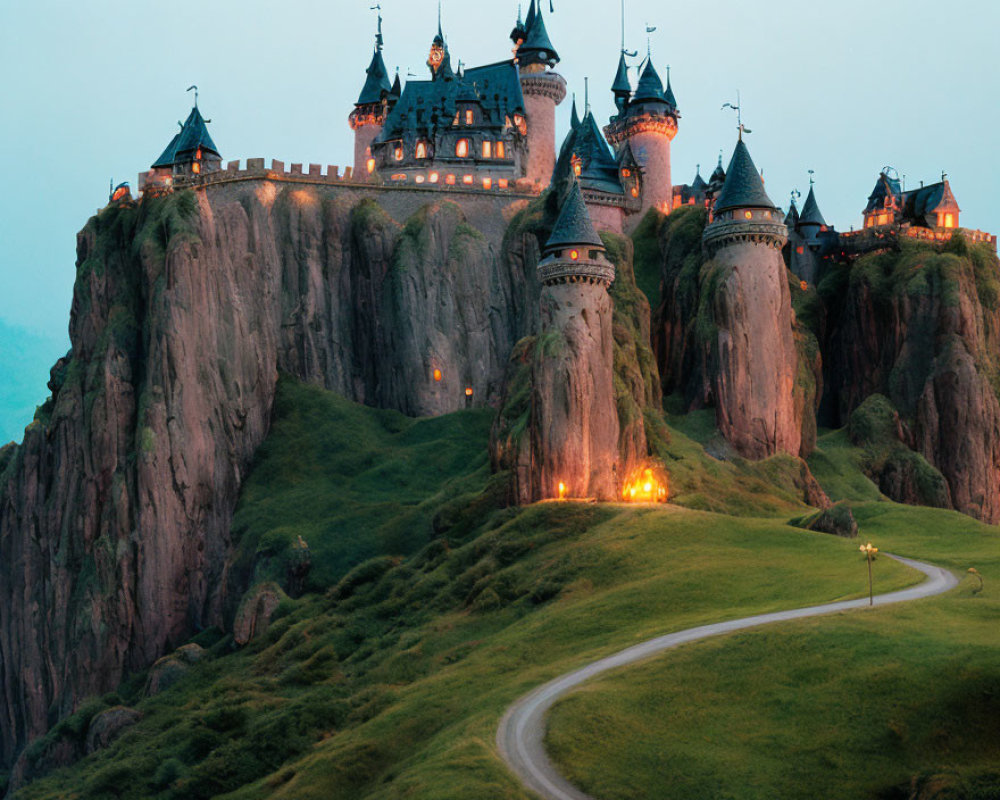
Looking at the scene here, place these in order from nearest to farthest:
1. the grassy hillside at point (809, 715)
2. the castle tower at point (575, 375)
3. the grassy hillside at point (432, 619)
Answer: the grassy hillside at point (809, 715)
the grassy hillside at point (432, 619)
the castle tower at point (575, 375)

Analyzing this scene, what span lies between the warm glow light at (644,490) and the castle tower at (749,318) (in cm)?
1979

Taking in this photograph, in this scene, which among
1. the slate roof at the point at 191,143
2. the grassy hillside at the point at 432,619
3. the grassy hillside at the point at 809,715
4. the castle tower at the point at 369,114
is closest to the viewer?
the grassy hillside at the point at 809,715

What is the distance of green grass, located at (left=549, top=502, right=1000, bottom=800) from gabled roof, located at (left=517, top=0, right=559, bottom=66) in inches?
4354

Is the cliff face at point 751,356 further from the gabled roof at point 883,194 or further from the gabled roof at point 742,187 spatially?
the gabled roof at point 883,194

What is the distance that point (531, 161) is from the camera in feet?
492

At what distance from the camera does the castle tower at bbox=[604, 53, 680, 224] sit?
149375mm

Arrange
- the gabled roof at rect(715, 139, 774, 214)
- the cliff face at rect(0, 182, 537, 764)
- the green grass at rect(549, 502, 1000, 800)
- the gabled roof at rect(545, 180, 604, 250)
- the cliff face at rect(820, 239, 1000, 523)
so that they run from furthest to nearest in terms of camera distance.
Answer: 1. the cliff face at rect(820, 239, 1000, 523)
2. the cliff face at rect(0, 182, 537, 764)
3. the gabled roof at rect(715, 139, 774, 214)
4. the gabled roof at rect(545, 180, 604, 250)
5. the green grass at rect(549, 502, 1000, 800)

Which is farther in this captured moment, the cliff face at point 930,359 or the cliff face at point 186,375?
the cliff face at point 930,359

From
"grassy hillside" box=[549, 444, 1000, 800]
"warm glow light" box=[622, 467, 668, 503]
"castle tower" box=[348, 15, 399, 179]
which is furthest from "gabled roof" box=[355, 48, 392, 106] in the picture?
"grassy hillside" box=[549, 444, 1000, 800]

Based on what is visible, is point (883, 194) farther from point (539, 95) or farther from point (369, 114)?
point (369, 114)

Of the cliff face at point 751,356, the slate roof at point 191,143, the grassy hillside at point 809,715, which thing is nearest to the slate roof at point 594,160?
the cliff face at point 751,356

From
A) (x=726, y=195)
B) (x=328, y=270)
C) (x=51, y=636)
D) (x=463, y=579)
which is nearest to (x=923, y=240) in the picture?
(x=726, y=195)

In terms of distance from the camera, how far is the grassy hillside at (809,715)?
44312 millimetres

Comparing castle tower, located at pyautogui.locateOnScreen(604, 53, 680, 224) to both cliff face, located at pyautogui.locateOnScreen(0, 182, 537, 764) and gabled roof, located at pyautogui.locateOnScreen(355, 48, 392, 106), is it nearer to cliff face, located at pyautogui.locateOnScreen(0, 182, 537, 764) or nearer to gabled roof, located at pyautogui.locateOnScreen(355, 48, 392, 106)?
cliff face, located at pyautogui.locateOnScreen(0, 182, 537, 764)
